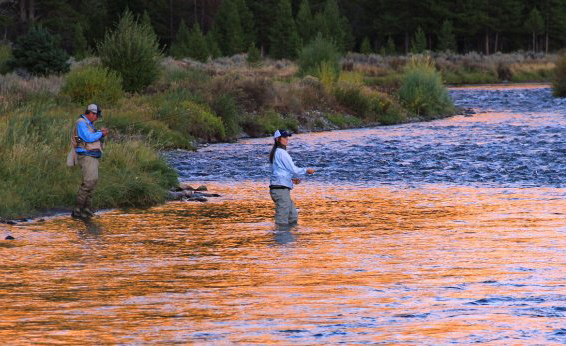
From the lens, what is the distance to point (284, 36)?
93.1 meters

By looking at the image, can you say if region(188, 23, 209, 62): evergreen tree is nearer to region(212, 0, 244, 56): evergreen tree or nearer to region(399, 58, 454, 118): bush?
region(212, 0, 244, 56): evergreen tree

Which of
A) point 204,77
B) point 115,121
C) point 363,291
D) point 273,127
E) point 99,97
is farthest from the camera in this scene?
Answer: point 204,77

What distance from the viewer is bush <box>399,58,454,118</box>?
45.8 m

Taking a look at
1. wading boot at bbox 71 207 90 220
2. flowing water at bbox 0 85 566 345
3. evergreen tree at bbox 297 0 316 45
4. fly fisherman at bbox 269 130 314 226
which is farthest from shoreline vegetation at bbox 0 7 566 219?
evergreen tree at bbox 297 0 316 45

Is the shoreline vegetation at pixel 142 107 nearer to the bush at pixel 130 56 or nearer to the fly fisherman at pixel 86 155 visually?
the bush at pixel 130 56

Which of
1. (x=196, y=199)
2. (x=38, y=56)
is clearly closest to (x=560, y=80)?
(x=38, y=56)

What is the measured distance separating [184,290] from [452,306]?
285 cm

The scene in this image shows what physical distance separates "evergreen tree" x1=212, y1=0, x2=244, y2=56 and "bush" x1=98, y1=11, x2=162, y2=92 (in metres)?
54.8

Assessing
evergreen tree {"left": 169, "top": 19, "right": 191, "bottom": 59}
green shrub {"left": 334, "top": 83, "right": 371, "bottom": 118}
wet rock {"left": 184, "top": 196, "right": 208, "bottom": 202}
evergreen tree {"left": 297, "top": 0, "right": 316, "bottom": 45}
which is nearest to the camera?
wet rock {"left": 184, "top": 196, "right": 208, "bottom": 202}

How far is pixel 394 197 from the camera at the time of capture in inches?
808

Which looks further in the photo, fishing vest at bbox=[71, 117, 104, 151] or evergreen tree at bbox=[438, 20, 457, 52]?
evergreen tree at bbox=[438, 20, 457, 52]

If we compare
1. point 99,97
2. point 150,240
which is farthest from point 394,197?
point 99,97

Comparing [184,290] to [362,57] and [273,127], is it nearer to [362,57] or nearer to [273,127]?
[273,127]

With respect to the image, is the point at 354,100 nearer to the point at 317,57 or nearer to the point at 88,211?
the point at 317,57
